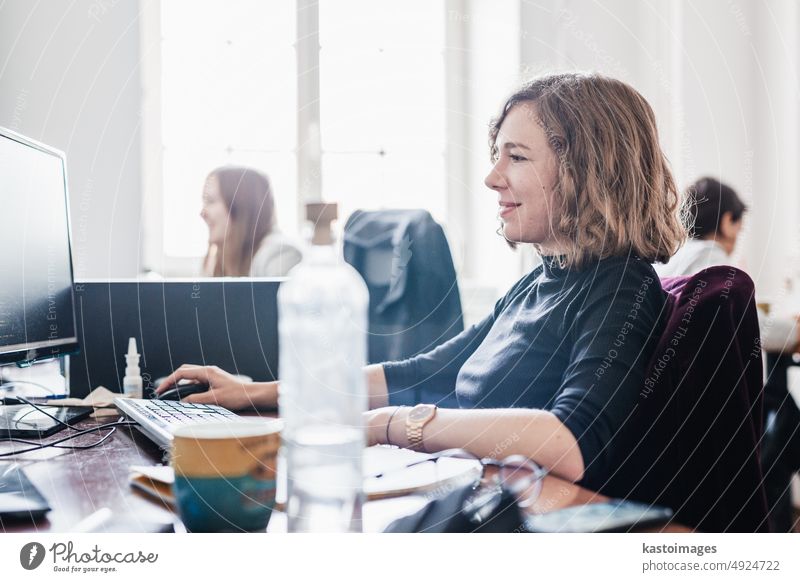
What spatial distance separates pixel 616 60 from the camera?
1671 millimetres

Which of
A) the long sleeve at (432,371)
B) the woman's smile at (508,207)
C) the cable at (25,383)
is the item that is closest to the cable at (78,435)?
the cable at (25,383)

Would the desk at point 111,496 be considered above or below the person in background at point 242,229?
below

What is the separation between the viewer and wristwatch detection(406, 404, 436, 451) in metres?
0.59

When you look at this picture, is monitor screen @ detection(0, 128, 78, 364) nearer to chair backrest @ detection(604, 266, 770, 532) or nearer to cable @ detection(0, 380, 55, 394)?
cable @ detection(0, 380, 55, 394)

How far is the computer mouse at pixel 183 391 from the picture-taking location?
76cm

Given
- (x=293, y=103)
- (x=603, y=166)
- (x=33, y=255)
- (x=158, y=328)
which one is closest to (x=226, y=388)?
(x=158, y=328)

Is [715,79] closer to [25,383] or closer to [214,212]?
[214,212]

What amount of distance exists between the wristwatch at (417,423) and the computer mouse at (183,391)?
308 mm

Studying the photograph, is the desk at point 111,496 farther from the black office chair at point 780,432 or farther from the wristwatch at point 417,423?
the black office chair at point 780,432

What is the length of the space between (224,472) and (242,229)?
1347mm

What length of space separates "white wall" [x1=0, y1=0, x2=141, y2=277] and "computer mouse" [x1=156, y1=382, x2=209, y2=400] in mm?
634

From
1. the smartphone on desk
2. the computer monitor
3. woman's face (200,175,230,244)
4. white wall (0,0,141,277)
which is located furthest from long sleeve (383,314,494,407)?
woman's face (200,175,230,244)

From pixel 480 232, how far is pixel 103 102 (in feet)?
3.25
